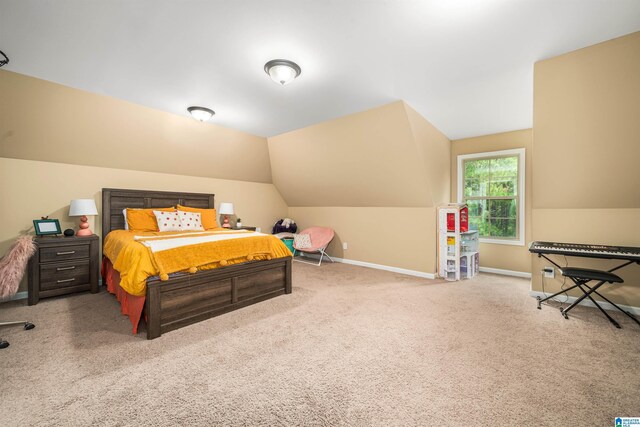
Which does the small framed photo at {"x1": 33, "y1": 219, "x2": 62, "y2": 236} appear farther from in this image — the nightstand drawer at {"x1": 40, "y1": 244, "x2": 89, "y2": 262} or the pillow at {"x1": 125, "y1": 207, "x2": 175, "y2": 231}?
the pillow at {"x1": 125, "y1": 207, "x2": 175, "y2": 231}

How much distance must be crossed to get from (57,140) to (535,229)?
6190 millimetres

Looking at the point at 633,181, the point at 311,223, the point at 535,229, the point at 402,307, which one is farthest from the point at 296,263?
the point at 633,181

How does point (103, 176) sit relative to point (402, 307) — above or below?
above

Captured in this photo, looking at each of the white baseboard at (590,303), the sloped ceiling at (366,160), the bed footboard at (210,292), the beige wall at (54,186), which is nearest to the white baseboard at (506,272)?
the white baseboard at (590,303)

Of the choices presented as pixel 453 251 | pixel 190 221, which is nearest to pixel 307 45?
pixel 190 221

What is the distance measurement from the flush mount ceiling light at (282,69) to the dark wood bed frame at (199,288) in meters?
2.01

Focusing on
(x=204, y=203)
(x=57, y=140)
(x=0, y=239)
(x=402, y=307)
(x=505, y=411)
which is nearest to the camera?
(x=505, y=411)

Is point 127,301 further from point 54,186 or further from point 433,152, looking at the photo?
point 433,152

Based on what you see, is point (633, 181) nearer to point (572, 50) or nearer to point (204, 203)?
point (572, 50)

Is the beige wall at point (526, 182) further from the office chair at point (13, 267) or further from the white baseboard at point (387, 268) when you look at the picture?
the office chair at point (13, 267)

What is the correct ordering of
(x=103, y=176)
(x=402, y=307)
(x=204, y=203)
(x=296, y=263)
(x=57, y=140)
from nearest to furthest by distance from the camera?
(x=402, y=307) < (x=57, y=140) < (x=103, y=176) < (x=204, y=203) < (x=296, y=263)

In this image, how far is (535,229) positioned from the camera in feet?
10.8

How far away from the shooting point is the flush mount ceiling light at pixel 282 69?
2.53 m

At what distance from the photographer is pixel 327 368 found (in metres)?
Result: 1.88
